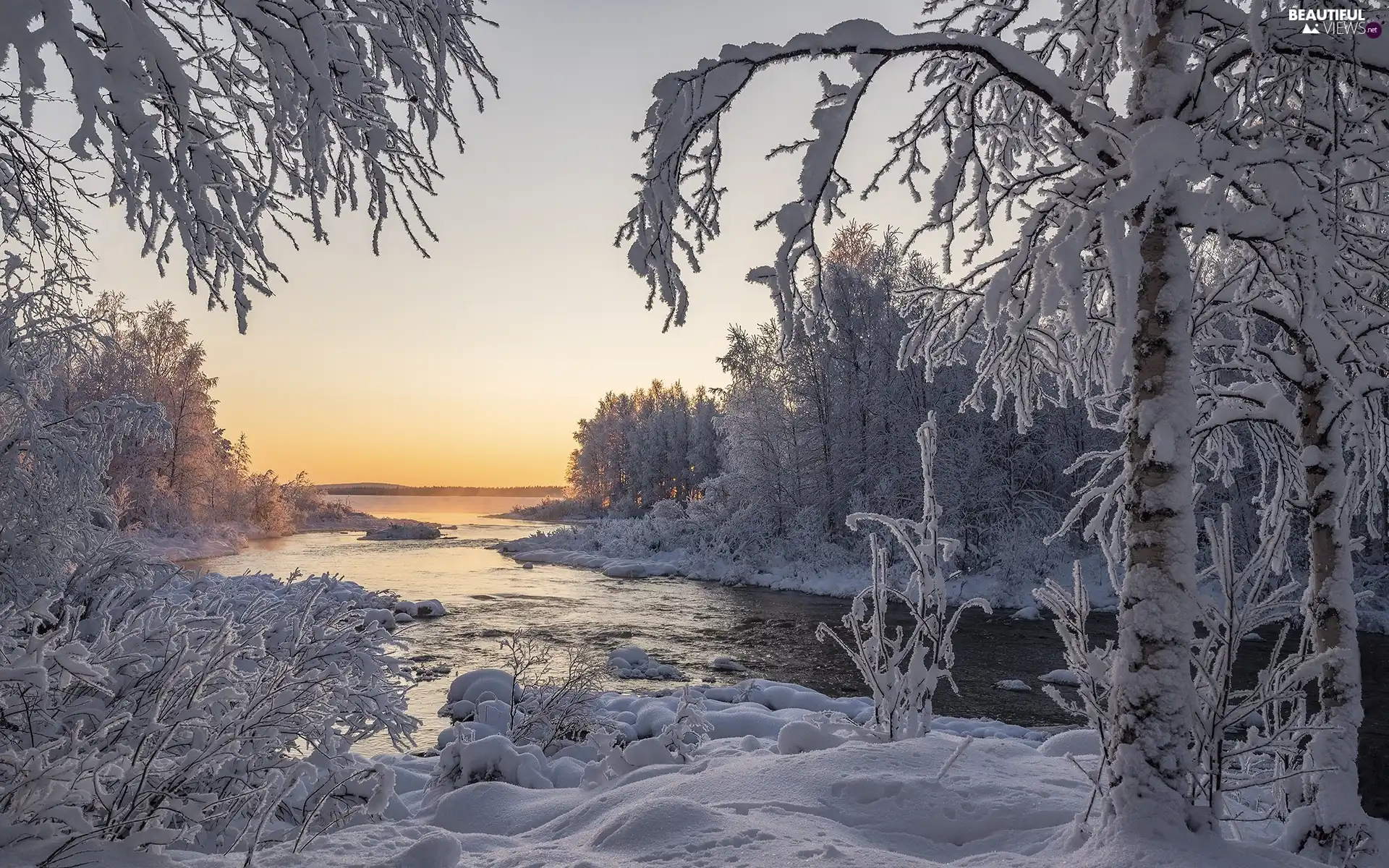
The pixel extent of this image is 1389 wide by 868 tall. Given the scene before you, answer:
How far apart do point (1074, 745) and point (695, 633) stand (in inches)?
445

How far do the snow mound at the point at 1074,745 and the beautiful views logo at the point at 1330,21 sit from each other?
12.9 feet

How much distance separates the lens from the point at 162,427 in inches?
373

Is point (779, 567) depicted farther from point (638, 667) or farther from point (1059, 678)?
point (1059, 678)

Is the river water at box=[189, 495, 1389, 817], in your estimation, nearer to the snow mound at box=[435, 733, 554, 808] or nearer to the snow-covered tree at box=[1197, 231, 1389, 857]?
the snow mound at box=[435, 733, 554, 808]

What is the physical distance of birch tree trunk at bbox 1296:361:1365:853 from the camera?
150 inches

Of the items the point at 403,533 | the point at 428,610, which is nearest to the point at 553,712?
the point at 428,610

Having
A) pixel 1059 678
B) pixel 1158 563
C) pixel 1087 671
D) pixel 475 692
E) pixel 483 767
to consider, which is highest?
pixel 1158 563

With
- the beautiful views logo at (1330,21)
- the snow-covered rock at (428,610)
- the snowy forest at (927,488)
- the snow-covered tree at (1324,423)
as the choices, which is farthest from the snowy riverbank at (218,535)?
the beautiful views logo at (1330,21)

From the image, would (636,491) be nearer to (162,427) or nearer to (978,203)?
(162,427)

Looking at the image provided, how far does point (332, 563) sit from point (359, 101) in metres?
29.4

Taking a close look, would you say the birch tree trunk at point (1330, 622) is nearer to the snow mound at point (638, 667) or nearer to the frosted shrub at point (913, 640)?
the frosted shrub at point (913, 640)

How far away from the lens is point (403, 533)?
45656 mm

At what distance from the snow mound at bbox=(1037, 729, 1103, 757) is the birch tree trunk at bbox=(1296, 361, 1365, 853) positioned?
112cm

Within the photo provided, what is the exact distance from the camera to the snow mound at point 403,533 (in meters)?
44.5
